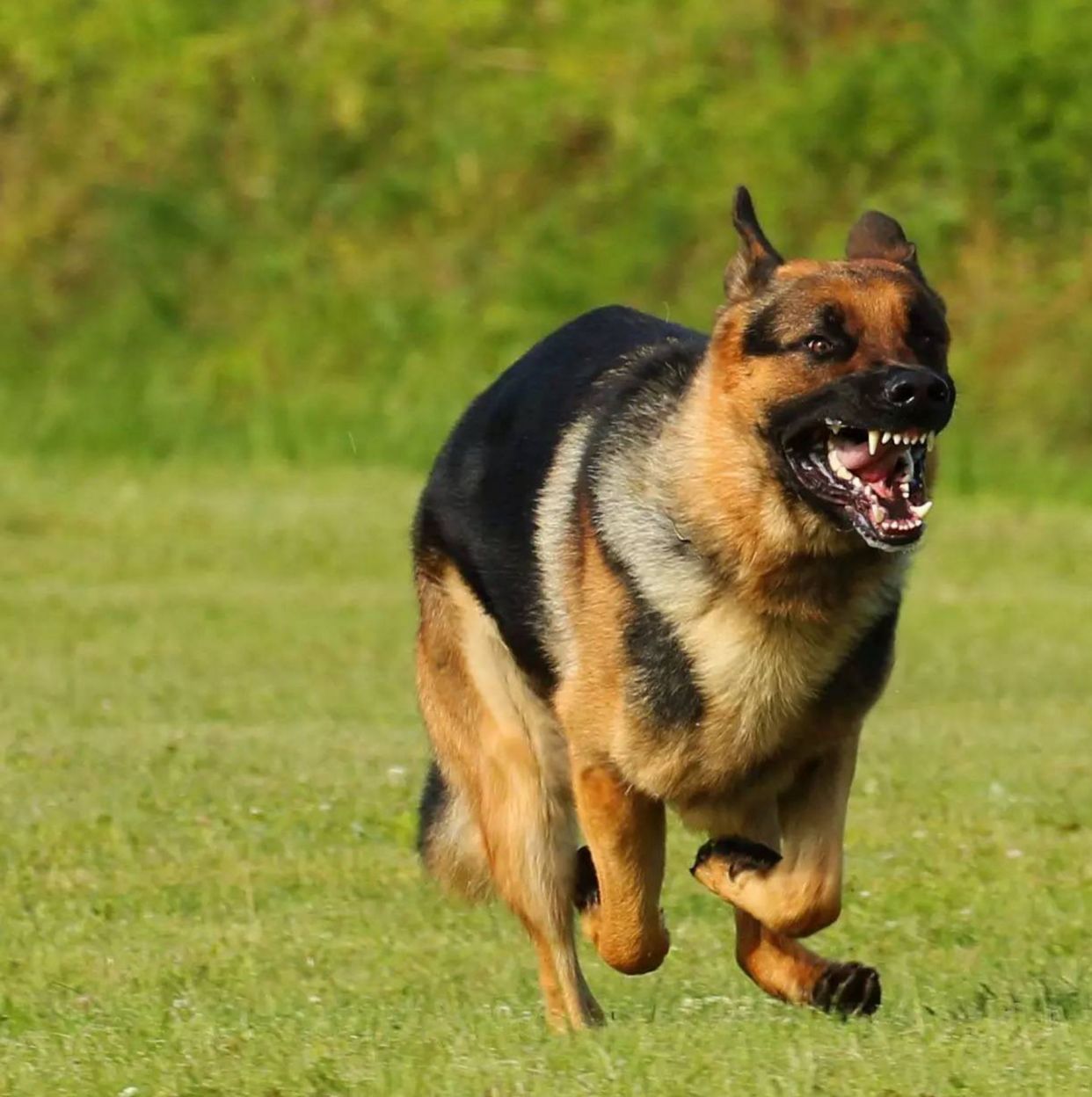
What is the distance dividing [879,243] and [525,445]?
1.09 metres

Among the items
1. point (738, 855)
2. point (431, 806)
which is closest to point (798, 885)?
point (738, 855)

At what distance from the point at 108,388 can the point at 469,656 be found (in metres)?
15.9

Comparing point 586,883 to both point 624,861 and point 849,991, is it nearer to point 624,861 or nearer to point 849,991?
point 624,861

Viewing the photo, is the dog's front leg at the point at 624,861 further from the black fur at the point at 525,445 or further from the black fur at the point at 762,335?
the black fur at the point at 762,335

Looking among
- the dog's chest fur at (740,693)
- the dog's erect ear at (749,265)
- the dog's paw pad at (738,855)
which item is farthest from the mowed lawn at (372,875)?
the dog's erect ear at (749,265)

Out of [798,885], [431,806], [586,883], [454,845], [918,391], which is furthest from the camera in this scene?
[431,806]

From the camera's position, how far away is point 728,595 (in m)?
6.32

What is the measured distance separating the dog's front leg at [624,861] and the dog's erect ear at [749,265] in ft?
3.84

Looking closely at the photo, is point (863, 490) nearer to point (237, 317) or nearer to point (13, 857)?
point (13, 857)

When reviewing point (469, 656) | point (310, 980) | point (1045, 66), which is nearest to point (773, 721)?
point (469, 656)

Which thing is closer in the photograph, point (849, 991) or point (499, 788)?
point (849, 991)

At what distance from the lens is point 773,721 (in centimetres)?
633

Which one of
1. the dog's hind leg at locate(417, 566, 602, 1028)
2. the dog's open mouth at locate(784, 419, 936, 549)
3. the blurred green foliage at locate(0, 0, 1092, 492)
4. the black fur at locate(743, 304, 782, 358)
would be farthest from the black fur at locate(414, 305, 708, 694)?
the blurred green foliage at locate(0, 0, 1092, 492)

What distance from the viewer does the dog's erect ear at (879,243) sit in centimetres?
666
